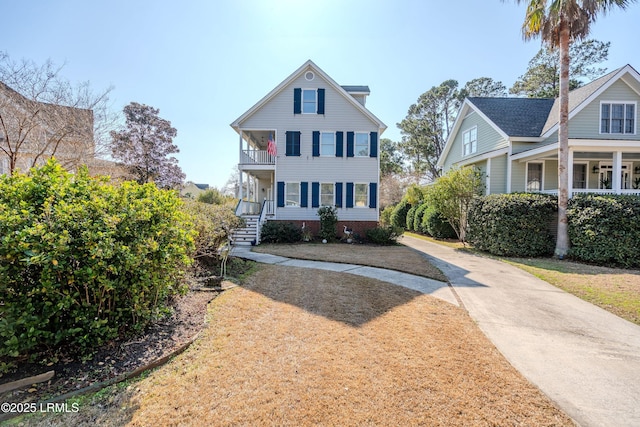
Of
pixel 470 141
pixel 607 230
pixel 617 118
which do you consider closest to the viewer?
pixel 607 230

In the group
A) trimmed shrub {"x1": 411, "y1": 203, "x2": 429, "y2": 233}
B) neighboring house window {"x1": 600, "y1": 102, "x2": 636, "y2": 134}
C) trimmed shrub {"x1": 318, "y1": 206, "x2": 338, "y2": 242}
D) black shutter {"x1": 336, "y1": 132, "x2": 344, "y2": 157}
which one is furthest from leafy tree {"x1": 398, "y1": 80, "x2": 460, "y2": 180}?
trimmed shrub {"x1": 318, "y1": 206, "x2": 338, "y2": 242}

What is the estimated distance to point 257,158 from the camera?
666 inches

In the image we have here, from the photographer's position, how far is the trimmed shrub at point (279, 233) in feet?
48.7

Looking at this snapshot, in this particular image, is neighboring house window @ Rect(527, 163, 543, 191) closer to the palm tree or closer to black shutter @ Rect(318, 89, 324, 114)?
the palm tree

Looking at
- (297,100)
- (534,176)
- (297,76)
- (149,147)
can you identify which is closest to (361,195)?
(297,100)

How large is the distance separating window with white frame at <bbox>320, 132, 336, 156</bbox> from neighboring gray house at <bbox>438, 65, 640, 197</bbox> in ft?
28.5

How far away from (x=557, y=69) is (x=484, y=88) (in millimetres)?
7365

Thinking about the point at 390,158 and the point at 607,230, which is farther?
the point at 390,158

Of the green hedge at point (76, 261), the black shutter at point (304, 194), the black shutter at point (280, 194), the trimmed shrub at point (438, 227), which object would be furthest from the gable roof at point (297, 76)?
the green hedge at point (76, 261)

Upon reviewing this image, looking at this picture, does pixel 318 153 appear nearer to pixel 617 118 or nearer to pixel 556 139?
pixel 556 139

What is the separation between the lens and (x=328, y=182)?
655 inches

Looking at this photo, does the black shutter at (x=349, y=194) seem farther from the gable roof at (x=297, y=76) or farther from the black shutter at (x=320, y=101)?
the black shutter at (x=320, y=101)

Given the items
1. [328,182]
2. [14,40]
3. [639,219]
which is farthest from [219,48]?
[639,219]

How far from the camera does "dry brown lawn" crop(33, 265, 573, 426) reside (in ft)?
8.25
